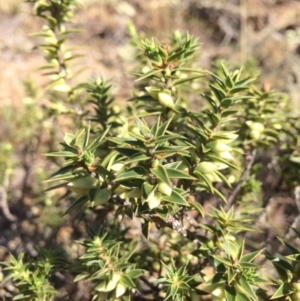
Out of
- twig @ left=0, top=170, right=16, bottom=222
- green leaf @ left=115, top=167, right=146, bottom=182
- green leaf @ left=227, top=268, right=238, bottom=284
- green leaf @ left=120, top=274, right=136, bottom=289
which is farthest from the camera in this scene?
twig @ left=0, top=170, right=16, bottom=222

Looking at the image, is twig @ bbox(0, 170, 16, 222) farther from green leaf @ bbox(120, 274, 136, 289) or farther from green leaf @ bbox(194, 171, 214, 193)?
green leaf @ bbox(194, 171, 214, 193)

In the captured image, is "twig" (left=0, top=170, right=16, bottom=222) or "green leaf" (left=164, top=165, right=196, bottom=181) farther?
"twig" (left=0, top=170, right=16, bottom=222)

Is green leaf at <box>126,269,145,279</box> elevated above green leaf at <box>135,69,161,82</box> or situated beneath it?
situated beneath

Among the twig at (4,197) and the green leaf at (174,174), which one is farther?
the twig at (4,197)

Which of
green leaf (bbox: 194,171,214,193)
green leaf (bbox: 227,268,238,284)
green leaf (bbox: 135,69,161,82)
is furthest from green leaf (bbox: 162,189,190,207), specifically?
green leaf (bbox: 135,69,161,82)

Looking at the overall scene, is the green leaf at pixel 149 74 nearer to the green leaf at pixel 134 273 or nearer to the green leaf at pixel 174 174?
the green leaf at pixel 174 174

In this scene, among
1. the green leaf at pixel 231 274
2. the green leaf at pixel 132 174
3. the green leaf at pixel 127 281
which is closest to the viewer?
the green leaf at pixel 132 174

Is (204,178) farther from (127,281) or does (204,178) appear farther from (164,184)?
(127,281)


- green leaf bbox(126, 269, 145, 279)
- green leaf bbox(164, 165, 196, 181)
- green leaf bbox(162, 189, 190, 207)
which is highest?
green leaf bbox(164, 165, 196, 181)

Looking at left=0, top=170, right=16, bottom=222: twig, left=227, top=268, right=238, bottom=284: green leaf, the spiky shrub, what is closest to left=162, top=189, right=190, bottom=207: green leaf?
the spiky shrub

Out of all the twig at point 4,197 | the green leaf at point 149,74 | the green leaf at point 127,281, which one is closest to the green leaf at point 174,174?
the green leaf at point 149,74

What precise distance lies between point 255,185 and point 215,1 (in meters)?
3.56

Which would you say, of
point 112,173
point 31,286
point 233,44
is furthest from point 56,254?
point 233,44

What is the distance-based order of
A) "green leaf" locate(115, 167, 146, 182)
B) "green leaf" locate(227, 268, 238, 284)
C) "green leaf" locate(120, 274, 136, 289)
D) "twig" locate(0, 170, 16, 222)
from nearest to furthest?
"green leaf" locate(115, 167, 146, 182) → "green leaf" locate(227, 268, 238, 284) → "green leaf" locate(120, 274, 136, 289) → "twig" locate(0, 170, 16, 222)
